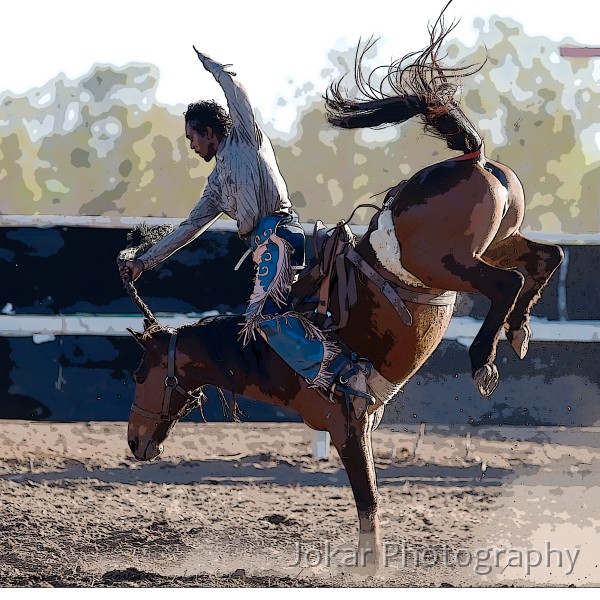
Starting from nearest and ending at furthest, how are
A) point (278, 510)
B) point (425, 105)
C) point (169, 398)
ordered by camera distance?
point (425, 105)
point (169, 398)
point (278, 510)

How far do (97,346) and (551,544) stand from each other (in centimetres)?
312

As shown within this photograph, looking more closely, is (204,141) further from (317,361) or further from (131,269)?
(317,361)

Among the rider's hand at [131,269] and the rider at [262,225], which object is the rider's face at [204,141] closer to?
the rider at [262,225]

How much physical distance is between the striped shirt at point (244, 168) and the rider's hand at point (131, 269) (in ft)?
1.43

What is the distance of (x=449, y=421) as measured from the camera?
6.06 metres

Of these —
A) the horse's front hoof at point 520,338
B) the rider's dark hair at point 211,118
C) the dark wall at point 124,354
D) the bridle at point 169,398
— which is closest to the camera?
the horse's front hoof at point 520,338

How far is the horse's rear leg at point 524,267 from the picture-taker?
358cm

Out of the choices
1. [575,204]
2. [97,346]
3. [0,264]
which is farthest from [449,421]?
[575,204]

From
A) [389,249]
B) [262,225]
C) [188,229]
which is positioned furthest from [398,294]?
[188,229]

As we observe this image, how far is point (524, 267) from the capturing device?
3674mm

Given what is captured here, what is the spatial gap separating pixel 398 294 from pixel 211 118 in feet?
3.51

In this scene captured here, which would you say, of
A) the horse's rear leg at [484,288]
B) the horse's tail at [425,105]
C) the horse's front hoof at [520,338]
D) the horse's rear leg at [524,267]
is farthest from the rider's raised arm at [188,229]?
the horse's front hoof at [520,338]

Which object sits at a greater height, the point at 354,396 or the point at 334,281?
the point at 334,281

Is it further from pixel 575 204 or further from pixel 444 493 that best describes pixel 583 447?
pixel 575 204
